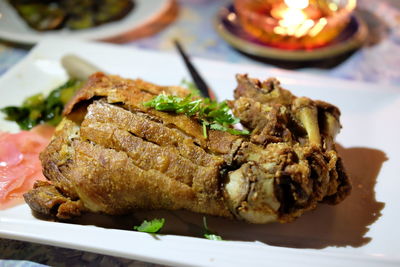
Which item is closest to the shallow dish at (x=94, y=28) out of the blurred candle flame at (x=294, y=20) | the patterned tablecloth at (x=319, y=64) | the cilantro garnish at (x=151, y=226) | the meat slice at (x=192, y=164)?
the patterned tablecloth at (x=319, y=64)

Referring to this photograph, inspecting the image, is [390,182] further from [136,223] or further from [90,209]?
[90,209]

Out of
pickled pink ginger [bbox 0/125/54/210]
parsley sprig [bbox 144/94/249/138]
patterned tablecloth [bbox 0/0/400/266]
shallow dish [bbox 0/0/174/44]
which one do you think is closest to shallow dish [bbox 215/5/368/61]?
patterned tablecloth [bbox 0/0/400/266]

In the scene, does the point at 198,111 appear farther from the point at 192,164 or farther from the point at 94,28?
the point at 94,28

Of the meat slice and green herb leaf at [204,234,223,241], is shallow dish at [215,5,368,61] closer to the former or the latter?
the meat slice

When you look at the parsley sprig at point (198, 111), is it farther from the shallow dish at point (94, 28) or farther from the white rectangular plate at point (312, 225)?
the shallow dish at point (94, 28)

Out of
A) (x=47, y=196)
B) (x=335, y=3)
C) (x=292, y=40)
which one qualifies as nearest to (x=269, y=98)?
(x=47, y=196)

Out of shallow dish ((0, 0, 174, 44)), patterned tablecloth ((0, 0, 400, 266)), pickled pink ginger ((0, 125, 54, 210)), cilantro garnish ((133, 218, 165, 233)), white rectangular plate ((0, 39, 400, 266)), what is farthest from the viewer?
shallow dish ((0, 0, 174, 44))

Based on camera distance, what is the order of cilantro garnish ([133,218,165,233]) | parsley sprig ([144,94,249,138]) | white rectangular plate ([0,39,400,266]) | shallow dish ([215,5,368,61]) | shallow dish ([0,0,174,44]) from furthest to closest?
shallow dish ([0,0,174,44]) → shallow dish ([215,5,368,61]) → parsley sprig ([144,94,249,138]) → cilantro garnish ([133,218,165,233]) → white rectangular plate ([0,39,400,266])
